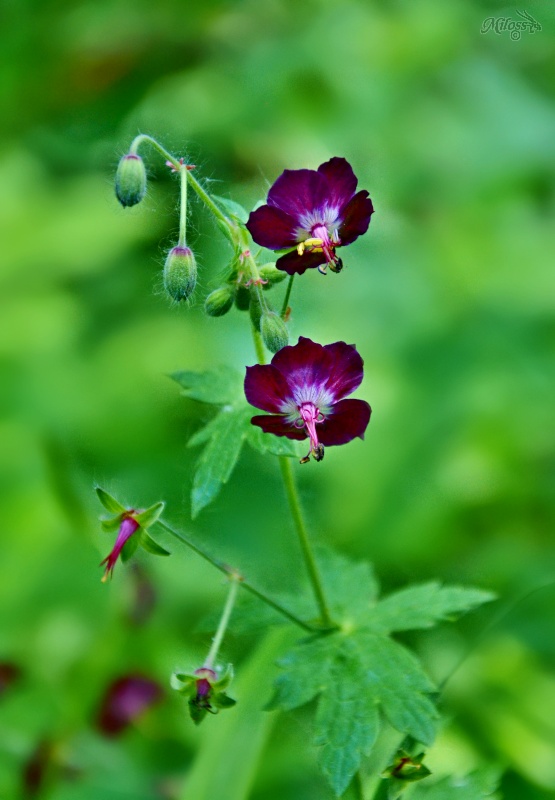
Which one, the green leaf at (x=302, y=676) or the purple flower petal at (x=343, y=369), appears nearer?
the purple flower petal at (x=343, y=369)

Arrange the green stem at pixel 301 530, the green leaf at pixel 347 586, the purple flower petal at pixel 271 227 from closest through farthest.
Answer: the purple flower petal at pixel 271 227
the green stem at pixel 301 530
the green leaf at pixel 347 586

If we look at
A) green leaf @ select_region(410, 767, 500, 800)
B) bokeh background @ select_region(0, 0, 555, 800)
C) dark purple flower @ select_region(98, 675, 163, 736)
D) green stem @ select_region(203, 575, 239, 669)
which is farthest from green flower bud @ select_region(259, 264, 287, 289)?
dark purple flower @ select_region(98, 675, 163, 736)

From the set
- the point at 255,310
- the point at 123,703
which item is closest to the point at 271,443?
the point at 255,310

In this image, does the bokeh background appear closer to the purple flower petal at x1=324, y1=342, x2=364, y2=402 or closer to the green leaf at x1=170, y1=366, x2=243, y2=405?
the green leaf at x1=170, y1=366, x2=243, y2=405

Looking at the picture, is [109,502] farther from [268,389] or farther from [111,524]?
[268,389]

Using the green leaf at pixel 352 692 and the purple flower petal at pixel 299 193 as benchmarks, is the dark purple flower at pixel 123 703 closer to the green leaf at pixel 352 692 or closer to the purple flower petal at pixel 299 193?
the green leaf at pixel 352 692

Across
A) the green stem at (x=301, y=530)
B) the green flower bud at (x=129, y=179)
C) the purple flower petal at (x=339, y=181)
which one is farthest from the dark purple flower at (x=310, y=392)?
the green flower bud at (x=129, y=179)

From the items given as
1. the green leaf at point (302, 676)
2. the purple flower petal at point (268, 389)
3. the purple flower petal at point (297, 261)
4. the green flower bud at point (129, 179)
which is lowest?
the green leaf at point (302, 676)
